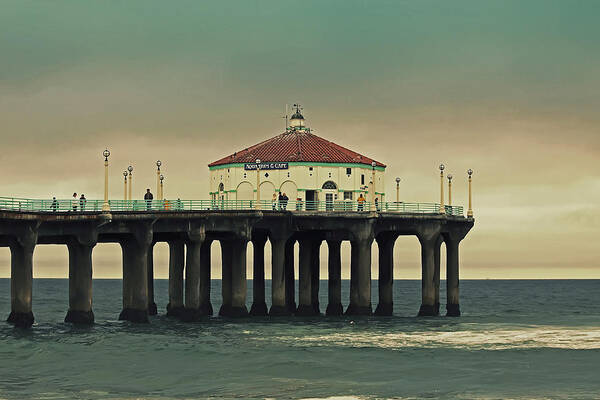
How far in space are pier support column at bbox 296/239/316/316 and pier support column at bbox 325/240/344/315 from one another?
5.87 feet

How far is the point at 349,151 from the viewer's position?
9500 cm

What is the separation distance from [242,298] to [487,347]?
2191 centimetres

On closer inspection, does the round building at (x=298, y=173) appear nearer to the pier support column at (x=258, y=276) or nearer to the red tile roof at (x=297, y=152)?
the red tile roof at (x=297, y=152)

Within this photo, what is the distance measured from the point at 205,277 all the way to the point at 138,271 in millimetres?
15921

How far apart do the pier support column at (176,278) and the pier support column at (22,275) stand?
17799 millimetres

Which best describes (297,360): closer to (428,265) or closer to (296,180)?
(428,265)

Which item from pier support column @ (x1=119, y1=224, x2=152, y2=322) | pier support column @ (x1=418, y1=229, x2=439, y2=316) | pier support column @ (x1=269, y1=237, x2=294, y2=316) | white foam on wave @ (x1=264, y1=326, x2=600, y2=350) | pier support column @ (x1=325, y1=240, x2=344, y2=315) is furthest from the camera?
pier support column @ (x1=325, y1=240, x2=344, y2=315)

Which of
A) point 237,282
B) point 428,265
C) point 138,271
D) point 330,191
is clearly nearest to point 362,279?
point 428,265

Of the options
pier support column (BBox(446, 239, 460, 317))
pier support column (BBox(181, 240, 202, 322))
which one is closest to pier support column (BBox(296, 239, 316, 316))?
pier support column (BBox(446, 239, 460, 317))

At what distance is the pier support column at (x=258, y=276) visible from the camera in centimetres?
8938

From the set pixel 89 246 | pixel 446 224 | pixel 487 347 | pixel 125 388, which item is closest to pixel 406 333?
pixel 487 347

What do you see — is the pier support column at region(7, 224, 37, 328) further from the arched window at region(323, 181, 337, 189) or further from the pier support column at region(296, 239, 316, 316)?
the arched window at region(323, 181, 337, 189)

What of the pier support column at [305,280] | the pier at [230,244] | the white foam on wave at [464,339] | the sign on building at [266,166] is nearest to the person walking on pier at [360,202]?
the pier at [230,244]

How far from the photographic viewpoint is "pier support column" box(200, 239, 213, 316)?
89625 millimetres
